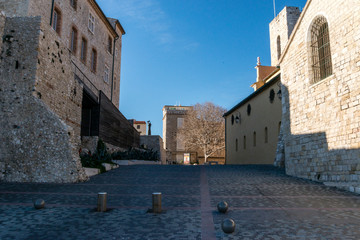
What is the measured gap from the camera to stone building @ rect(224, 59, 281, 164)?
20.3 m

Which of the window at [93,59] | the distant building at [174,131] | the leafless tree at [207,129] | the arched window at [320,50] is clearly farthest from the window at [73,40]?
the distant building at [174,131]

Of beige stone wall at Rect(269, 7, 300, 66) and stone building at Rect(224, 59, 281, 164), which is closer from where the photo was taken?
stone building at Rect(224, 59, 281, 164)

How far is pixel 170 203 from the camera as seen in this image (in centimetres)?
610

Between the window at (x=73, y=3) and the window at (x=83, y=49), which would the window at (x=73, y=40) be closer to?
the window at (x=83, y=49)

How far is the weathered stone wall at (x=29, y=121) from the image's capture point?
30.2 feet

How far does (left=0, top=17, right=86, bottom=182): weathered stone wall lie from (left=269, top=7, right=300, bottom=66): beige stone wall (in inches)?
983

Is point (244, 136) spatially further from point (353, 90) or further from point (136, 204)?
point (136, 204)

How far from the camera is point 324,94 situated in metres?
10.1

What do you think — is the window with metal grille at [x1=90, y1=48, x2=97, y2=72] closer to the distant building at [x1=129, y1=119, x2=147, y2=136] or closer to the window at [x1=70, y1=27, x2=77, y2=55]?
the window at [x1=70, y1=27, x2=77, y2=55]

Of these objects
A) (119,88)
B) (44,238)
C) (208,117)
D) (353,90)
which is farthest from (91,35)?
(208,117)

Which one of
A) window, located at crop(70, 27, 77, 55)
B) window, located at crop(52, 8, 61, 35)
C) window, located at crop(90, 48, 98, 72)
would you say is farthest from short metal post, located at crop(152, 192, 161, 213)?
window, located at crop(90, 48, 98, 72)

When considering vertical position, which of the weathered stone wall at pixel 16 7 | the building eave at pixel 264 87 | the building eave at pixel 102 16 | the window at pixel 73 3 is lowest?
the building eave at pixel 264 87

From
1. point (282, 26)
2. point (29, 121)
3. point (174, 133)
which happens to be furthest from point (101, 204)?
point (174, 133)

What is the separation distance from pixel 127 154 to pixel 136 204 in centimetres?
1382
